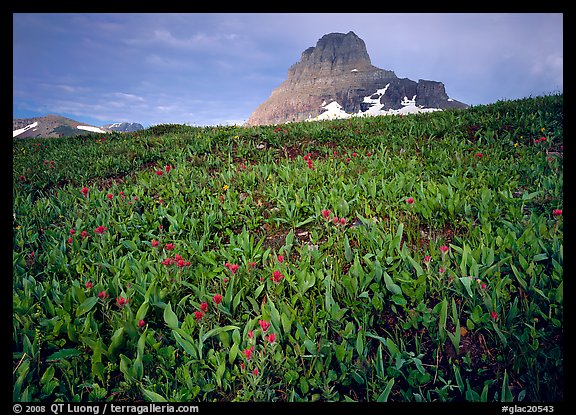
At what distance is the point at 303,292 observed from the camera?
2.60 metres

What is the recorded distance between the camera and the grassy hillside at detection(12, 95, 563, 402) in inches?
78.2

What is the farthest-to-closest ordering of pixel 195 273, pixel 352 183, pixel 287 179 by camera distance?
1. pixel 287 179
2. pixel 352 183
3. pixel 195 273

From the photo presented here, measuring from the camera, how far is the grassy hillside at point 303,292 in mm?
1986

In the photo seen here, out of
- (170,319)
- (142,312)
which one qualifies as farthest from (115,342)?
(170,319)

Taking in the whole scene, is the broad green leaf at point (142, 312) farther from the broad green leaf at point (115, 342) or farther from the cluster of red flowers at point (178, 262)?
the cluster of red flowers at point (178, 262)

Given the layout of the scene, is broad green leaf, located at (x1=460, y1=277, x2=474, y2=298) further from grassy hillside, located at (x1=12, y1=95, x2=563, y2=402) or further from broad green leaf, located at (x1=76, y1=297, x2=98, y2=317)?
broad green leaf, located at (x1=76, y1=297, x2=98, y2=317)

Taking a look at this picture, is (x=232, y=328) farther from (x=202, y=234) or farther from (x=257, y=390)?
(x=202, y=234)

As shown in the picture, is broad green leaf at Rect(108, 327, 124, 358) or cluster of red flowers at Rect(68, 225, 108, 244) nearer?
broad green leaf at Rect(108, 327, 124, 358)

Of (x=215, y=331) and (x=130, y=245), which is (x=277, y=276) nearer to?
(x=215, y=331)

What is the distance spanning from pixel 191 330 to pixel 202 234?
1.81 meters

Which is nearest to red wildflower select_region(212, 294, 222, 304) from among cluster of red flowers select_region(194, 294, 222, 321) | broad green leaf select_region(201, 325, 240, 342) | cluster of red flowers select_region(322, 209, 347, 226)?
cluster of red flowers select_region(194, 294, 222, 321)

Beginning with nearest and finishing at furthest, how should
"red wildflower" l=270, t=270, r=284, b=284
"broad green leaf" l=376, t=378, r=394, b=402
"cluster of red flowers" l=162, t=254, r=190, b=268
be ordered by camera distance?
"broad green leaf" l=376, t=378, r=394, b=402
"red wildflower" l=270, t=270, r=284, b=284
"cluster of red flowers" l=162, t=254, r=190, b=268

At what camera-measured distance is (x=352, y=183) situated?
4.99m
